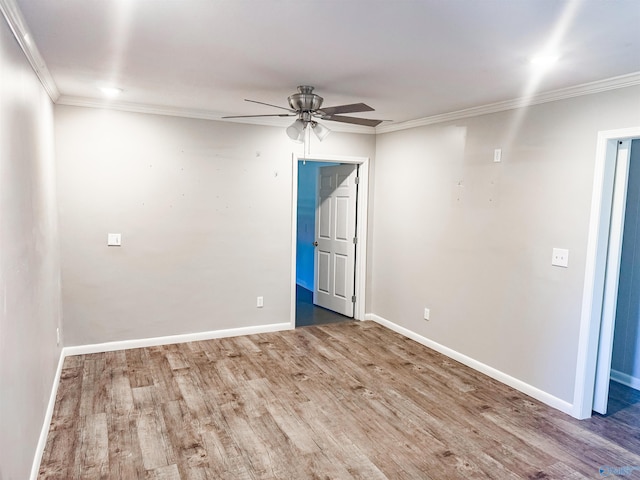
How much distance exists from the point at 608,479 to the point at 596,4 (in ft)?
8.16

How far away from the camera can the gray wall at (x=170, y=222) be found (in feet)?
13.3

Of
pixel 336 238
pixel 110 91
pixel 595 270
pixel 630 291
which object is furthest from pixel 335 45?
pixel 336 238

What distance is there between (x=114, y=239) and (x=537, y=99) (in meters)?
3.97

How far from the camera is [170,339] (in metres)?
4.50

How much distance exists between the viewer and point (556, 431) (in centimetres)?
295

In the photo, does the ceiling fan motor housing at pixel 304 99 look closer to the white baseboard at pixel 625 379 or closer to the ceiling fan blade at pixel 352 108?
the ceiling fan blade at pixel 352 108

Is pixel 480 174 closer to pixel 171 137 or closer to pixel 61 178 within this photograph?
pixel 171 137

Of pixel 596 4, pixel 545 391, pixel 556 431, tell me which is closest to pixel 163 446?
pixel 556 431

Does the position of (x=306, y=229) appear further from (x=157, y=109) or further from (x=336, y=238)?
(x=157, y=109)

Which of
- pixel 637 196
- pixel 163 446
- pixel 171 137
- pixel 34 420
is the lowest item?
pixel 163 446

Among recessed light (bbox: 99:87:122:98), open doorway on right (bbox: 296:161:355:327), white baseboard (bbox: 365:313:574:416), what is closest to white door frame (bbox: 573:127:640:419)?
white baseboard (bbox: 365:313:574:416)

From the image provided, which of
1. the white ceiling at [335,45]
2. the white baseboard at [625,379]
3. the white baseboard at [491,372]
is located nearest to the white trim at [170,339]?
the white baseboard at [491,372]

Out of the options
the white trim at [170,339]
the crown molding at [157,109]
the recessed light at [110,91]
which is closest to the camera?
the recessed light at [110,91]

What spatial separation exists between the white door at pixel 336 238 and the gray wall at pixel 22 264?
130 inches
